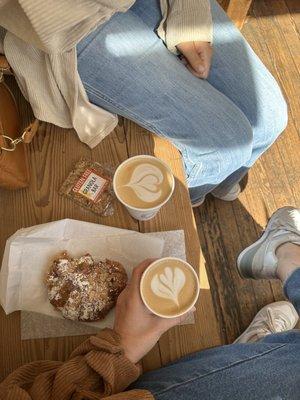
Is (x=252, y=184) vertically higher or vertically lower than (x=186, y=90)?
lower

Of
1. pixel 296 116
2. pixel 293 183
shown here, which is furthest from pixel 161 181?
pixel 296 116

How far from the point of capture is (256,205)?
1598mm

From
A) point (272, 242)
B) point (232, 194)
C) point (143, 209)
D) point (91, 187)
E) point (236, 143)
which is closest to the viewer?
point (143, 209)

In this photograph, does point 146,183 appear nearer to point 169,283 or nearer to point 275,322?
point 169,283

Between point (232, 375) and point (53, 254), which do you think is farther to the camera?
point (53, 254)

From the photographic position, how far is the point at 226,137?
1.09m

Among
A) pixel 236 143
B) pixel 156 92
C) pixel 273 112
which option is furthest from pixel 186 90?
pixel 273 112

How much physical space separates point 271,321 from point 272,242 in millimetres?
281

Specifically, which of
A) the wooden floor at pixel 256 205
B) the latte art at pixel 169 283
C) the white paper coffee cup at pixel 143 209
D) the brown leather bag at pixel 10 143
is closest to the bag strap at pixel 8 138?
the brown leather bag at pixel 10 143

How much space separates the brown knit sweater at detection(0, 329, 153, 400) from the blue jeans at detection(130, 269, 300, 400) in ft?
0.15

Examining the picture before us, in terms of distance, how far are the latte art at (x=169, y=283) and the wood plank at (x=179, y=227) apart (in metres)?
0.13

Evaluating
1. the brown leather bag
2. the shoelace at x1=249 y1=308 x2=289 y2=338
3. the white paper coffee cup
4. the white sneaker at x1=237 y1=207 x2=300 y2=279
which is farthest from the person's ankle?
the brown leather bag

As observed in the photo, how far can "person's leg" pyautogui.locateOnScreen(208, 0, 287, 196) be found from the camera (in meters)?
1.16

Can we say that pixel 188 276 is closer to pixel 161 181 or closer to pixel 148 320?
pixel 148 320
